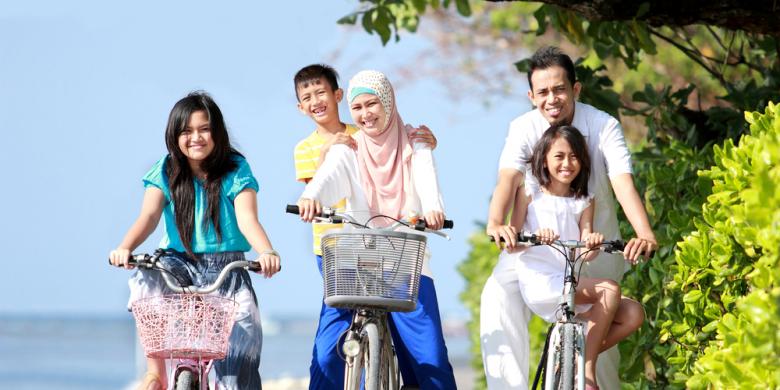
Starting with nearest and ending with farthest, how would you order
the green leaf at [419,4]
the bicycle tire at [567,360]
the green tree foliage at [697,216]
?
the green tree foliage at [697,216]
the bicycle tire at [567,360]
the green leaf at [419,4]

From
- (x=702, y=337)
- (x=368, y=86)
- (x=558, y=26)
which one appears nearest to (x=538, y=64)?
(x=368, y=86)

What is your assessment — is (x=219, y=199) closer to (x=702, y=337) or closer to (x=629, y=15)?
(x=702, y=337)

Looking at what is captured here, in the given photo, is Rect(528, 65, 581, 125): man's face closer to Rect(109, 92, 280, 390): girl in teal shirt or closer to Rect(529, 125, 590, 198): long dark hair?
Rect(529, 125, 590, 198): long dark hair

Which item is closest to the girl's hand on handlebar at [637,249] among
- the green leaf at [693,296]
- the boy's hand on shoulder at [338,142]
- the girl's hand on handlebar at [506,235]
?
the green leaf at [693,296]

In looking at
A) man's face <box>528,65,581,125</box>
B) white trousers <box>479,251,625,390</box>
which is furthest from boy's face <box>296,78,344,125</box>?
white trousers <box>479,251,625,390</box>

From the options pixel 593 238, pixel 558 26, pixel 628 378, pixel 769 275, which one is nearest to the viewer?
pixel 769 275

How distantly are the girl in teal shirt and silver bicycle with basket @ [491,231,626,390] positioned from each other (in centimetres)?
127

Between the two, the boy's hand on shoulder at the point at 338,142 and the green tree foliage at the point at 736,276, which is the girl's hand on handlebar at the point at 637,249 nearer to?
the green tree foliage at the point at 736,276

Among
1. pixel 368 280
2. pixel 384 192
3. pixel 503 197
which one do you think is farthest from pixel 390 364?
pixel 503 197

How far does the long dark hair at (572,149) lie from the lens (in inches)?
280

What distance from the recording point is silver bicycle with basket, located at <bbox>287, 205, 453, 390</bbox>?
20.1 feet

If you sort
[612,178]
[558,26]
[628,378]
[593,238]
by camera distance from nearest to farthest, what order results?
1. [593,238]
2. [612,178]
3. [628,378]
4. [558,26]

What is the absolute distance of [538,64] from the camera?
24.1 feet

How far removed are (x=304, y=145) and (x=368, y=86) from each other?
775mm
